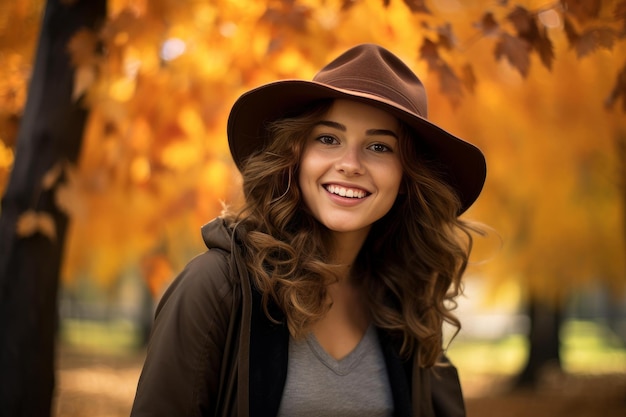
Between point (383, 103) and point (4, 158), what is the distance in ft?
11.7

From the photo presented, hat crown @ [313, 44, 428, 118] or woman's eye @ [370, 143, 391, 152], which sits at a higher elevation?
hat crown @ [313, 44, 428, 118]

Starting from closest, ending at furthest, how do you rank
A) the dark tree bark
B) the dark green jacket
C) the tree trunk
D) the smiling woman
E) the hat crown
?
1. the dark green jacket
2. the smiling woman
3. the hat crown
4. the dark tree bark
5. the tree trunk

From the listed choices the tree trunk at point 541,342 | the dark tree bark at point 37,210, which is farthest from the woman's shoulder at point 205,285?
the tree trunk at point 541,342

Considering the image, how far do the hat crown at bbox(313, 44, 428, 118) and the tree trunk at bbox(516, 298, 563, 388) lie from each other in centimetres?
971

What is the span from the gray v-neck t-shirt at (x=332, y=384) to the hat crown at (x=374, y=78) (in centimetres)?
100

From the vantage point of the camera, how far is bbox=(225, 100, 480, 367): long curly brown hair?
2635mm

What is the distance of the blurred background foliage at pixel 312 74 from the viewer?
3.80 m

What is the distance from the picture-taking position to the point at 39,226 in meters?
4.06

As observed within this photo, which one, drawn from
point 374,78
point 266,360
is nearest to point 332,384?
point 266,360

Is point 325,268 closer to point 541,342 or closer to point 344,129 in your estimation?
point 344,129

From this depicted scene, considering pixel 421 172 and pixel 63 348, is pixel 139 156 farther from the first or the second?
pixel 63 348

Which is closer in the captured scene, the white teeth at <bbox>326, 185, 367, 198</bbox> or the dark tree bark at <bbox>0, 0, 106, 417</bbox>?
the white teeth at <bbox>326, 185, 367, 198</bbox>

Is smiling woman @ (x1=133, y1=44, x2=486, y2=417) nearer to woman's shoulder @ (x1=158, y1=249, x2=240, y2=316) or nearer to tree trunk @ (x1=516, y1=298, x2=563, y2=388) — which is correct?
woman's shoulder @ (x1=158, y1=249, x2=240, y2=316)

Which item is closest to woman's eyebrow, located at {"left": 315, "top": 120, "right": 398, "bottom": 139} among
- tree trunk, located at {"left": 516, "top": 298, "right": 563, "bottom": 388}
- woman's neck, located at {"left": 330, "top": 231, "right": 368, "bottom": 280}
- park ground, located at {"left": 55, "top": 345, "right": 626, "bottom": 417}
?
woman's neck, located at {"left": 330, "top": 231, "right": 368, "bottom": 280}
